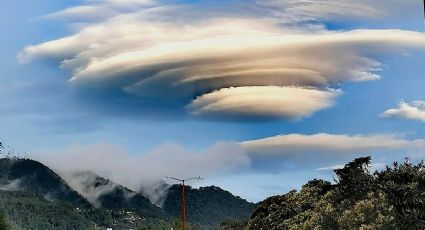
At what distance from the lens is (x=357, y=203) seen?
69.6m

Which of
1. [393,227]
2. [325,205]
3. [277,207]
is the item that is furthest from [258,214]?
[393,227]

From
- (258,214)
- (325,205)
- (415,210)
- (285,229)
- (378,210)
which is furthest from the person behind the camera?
(258,214)

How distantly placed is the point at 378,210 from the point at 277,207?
5329 centimetres

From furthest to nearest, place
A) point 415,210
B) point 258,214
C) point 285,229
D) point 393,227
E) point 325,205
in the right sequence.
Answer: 1. point 258,214
2. point 285,229
3. point 325,205
4. point 393,227
5. point 415,210

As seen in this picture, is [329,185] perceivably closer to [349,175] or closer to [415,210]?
[349,175]

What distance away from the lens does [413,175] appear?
167 ft

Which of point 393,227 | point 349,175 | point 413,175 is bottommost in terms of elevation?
point 393,227

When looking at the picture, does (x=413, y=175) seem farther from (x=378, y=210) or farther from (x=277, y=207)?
(x=277, y=207)

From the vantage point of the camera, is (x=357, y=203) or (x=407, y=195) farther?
(x=357, y=203)

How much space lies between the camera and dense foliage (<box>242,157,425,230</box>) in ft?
163

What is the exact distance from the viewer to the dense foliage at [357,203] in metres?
49.7

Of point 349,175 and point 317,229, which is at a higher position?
point 349,175

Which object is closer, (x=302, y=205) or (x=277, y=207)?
(x=302, y=205)

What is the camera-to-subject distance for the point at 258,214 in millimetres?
132250
